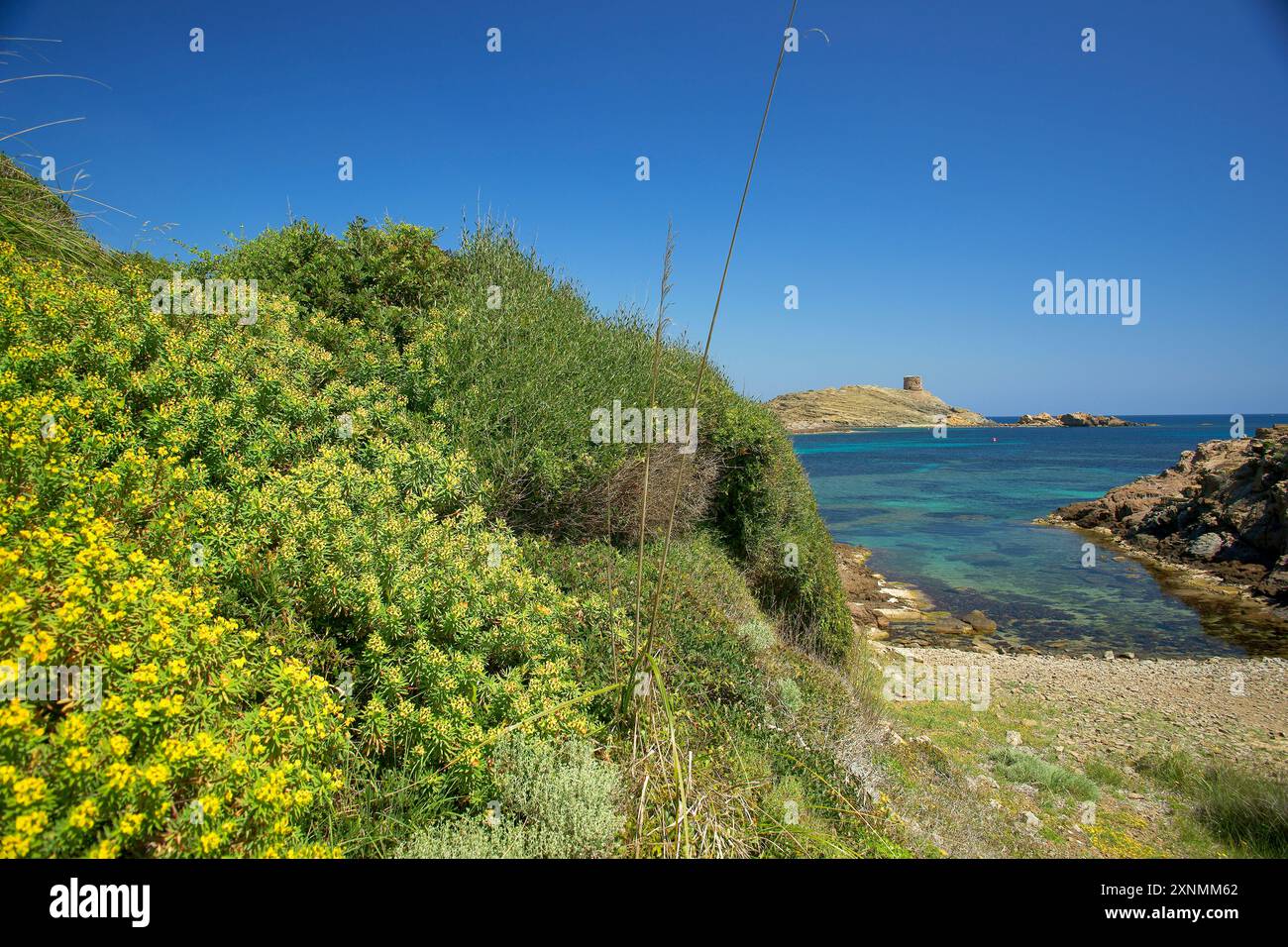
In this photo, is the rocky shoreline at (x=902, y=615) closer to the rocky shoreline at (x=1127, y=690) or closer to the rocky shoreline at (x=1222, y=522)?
the rocky shoreline at (x=1127, y=690)

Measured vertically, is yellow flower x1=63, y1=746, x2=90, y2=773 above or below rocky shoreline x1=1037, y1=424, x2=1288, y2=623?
above

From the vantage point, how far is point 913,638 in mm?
16531

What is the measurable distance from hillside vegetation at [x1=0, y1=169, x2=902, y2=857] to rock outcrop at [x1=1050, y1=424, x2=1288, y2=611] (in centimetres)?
2373

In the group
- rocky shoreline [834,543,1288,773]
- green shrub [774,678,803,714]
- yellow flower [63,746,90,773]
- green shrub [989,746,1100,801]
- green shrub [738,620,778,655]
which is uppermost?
yellow flower [63,746,90,773]

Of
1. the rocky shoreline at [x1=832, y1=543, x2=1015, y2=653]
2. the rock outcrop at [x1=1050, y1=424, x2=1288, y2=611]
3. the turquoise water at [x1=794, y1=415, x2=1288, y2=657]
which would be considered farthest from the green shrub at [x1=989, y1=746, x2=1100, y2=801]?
the rock outcrop at [x1=1050, y1=424, x2=1288, y2=611]

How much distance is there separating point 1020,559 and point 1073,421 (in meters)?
154

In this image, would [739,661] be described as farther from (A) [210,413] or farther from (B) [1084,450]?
(B) [1084,450]

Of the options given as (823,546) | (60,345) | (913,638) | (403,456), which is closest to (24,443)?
(60,345)

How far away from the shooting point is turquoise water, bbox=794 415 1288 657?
1716cm

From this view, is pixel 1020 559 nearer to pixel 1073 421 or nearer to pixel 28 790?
pixel 28 790

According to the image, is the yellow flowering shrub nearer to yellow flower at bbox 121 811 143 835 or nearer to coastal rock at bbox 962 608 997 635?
yellow flower at bbox 121 811 143 835

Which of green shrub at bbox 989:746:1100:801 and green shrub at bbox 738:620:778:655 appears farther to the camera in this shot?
green shrub at bbox 989:746:1100:801

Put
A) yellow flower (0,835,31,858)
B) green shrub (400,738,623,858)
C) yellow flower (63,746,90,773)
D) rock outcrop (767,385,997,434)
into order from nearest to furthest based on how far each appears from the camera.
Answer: yellow flower (0,835,31,858) < yellow flower (63,746,90,773) < green shrub (400,738,623,858) < rock outcrop (767,385,997,434)

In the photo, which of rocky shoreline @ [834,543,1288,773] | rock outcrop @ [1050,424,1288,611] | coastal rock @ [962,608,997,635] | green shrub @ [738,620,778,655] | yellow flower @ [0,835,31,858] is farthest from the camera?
rock outcrop @ [1050,424,1288,611]
